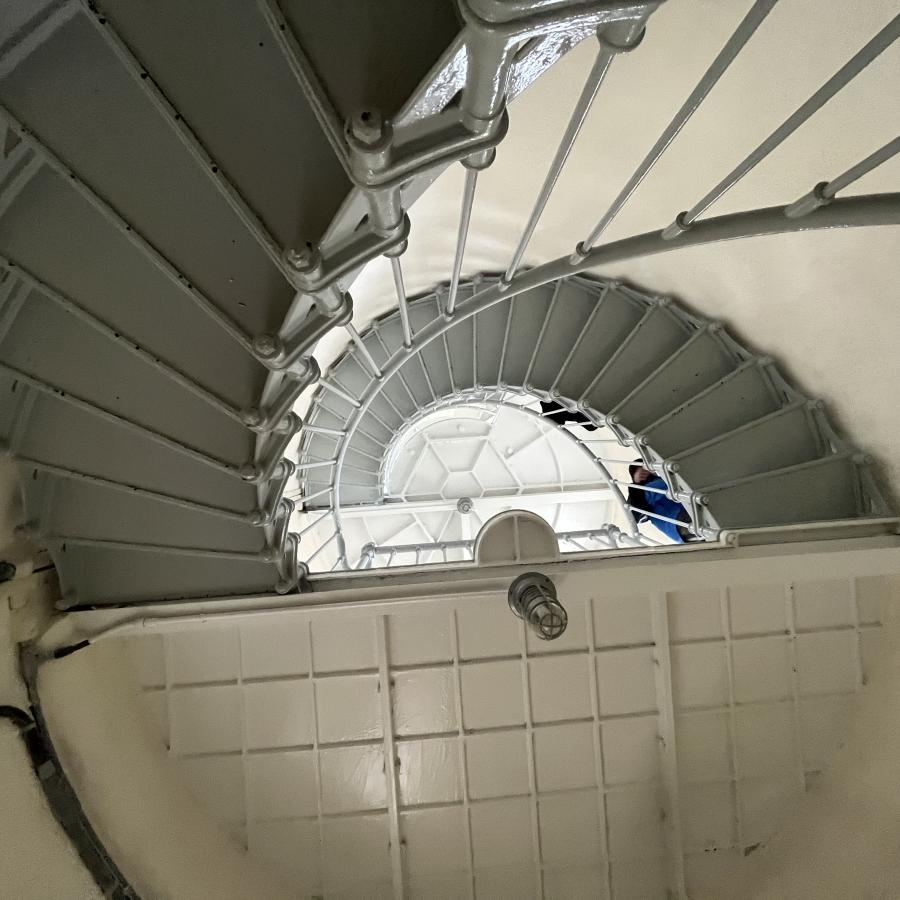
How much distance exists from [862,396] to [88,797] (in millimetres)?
4654

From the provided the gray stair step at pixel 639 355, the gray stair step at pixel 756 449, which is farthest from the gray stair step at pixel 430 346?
the gray stair step at pixel 756 449

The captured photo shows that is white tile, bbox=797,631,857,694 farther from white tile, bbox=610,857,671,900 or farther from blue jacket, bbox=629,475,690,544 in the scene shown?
blue jacket, bbox=629,475,690,544

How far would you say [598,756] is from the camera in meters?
3.82

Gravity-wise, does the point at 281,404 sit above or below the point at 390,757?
above

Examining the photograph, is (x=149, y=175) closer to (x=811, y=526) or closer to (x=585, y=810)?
(x=811, y=526)

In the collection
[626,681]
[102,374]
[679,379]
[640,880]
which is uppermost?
[679,379]

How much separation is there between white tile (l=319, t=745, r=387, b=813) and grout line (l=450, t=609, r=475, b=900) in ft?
1.53

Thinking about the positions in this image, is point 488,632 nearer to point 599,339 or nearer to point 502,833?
point 502,833

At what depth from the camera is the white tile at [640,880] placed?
3.87 meters

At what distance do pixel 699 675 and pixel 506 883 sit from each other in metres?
1.72

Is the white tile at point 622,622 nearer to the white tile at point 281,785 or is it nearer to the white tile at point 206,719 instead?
the white tile at point 281,785

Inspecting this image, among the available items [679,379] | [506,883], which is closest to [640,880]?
[506,883]

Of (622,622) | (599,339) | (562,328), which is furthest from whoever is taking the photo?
(562,328)

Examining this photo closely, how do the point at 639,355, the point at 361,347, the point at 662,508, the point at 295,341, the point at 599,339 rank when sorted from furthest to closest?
the point at 662,508, the point at 599,339, the point at 639,355, the point at 361,347, the point at 295,341
